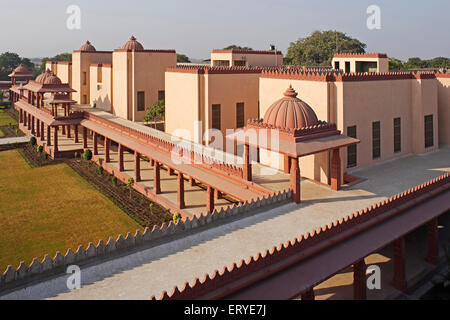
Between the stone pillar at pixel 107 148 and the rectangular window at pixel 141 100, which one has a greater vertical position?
the rectangular window at pixel 141 100

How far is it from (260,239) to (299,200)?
3.63 m

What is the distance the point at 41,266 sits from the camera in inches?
393

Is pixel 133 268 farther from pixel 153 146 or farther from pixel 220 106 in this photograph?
pixel 220 106

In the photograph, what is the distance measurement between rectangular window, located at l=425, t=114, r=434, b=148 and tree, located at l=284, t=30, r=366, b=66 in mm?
58521

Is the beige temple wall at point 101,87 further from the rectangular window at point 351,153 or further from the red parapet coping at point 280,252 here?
the red parapet coping at point 280,252

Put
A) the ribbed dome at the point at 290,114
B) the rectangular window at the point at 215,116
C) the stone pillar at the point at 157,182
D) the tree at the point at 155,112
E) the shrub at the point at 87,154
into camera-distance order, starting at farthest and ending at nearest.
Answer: the shrub at the point at 87,154 < the tree at the point at 155,112 < the rectangular window at the point at 215,116 < the stone pillar at the point at 157,182 < the ribbed dome at the point at 290,114

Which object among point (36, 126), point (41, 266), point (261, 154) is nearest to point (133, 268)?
point (41, 266)

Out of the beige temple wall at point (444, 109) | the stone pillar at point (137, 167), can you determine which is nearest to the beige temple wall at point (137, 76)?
the stone pillar at point (137, 167)

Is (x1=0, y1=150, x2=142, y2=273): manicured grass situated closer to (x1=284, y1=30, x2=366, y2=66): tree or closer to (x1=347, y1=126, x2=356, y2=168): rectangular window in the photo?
(x1=347, y1=126, x2=356, y2=168): rectangular window

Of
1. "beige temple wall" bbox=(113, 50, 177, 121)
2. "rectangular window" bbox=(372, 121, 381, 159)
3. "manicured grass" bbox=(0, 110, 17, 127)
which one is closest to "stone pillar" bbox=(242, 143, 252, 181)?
"rectangular window" bbox=(372, 121, 381, 159)

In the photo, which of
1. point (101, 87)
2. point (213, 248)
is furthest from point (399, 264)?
point (101, 87)

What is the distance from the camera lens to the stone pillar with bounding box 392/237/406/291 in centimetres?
1433

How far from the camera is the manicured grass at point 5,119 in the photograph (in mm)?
51406

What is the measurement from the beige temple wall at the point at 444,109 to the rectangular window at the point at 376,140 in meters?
7.23
